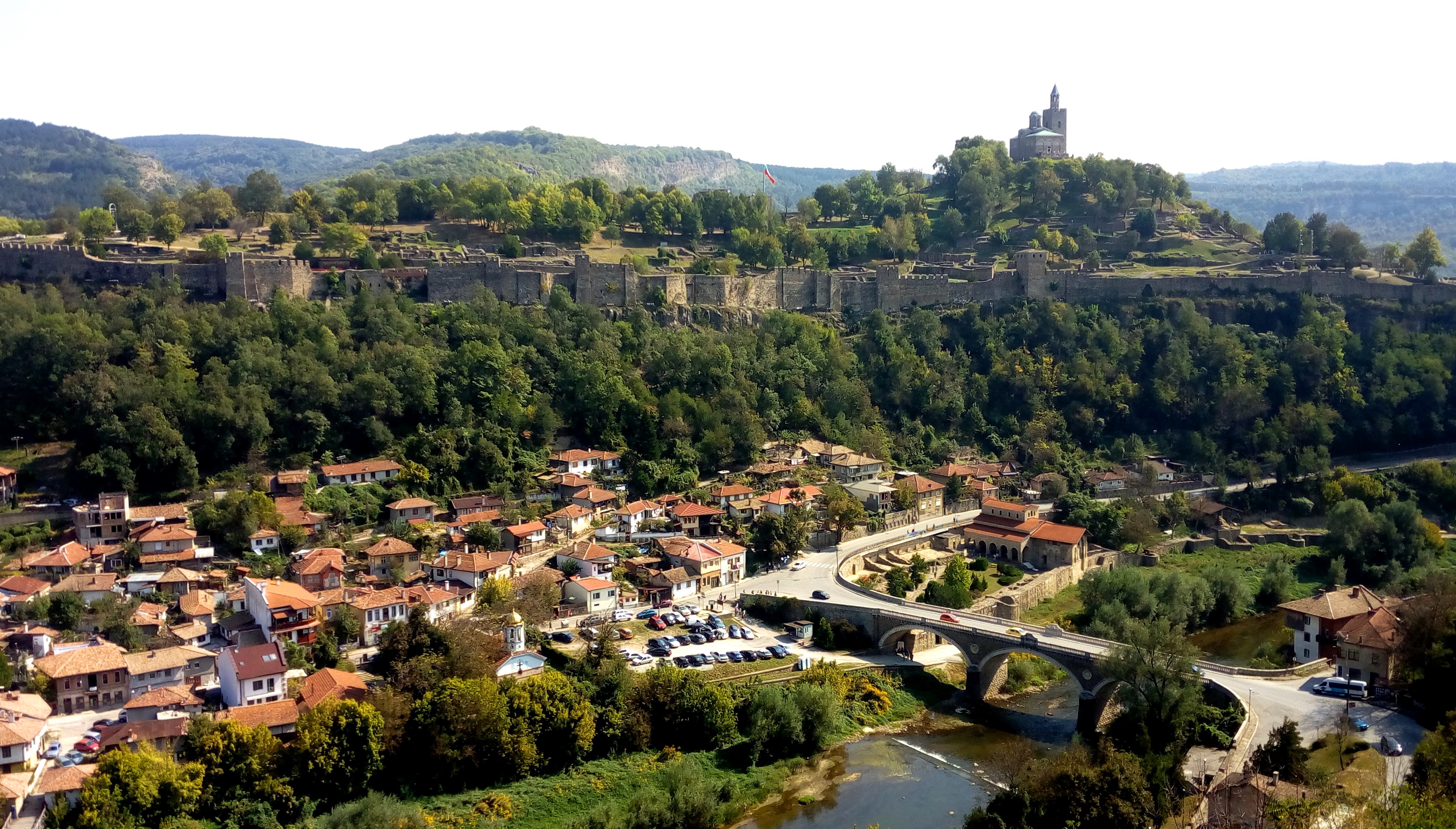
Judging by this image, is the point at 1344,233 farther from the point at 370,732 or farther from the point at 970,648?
the point at 370,732

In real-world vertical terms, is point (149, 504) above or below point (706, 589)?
above

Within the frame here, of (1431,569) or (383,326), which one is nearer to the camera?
(1431,569)

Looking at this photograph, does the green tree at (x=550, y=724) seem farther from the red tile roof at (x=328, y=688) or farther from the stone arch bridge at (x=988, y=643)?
the stone arch bridge at (x=988, y=643)

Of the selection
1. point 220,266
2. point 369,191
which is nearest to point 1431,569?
point 220,266

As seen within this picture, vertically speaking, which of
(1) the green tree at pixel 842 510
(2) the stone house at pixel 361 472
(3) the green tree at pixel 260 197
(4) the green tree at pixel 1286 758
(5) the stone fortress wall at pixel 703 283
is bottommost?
(4) the green tree at pixel 1286 758

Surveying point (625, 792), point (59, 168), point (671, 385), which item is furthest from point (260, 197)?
point (59, 168)

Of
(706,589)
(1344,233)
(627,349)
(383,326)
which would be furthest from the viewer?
(1344,233)

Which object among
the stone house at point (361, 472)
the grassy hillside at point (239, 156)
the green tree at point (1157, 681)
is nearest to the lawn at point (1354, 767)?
the green tree at point (1157, 681)
